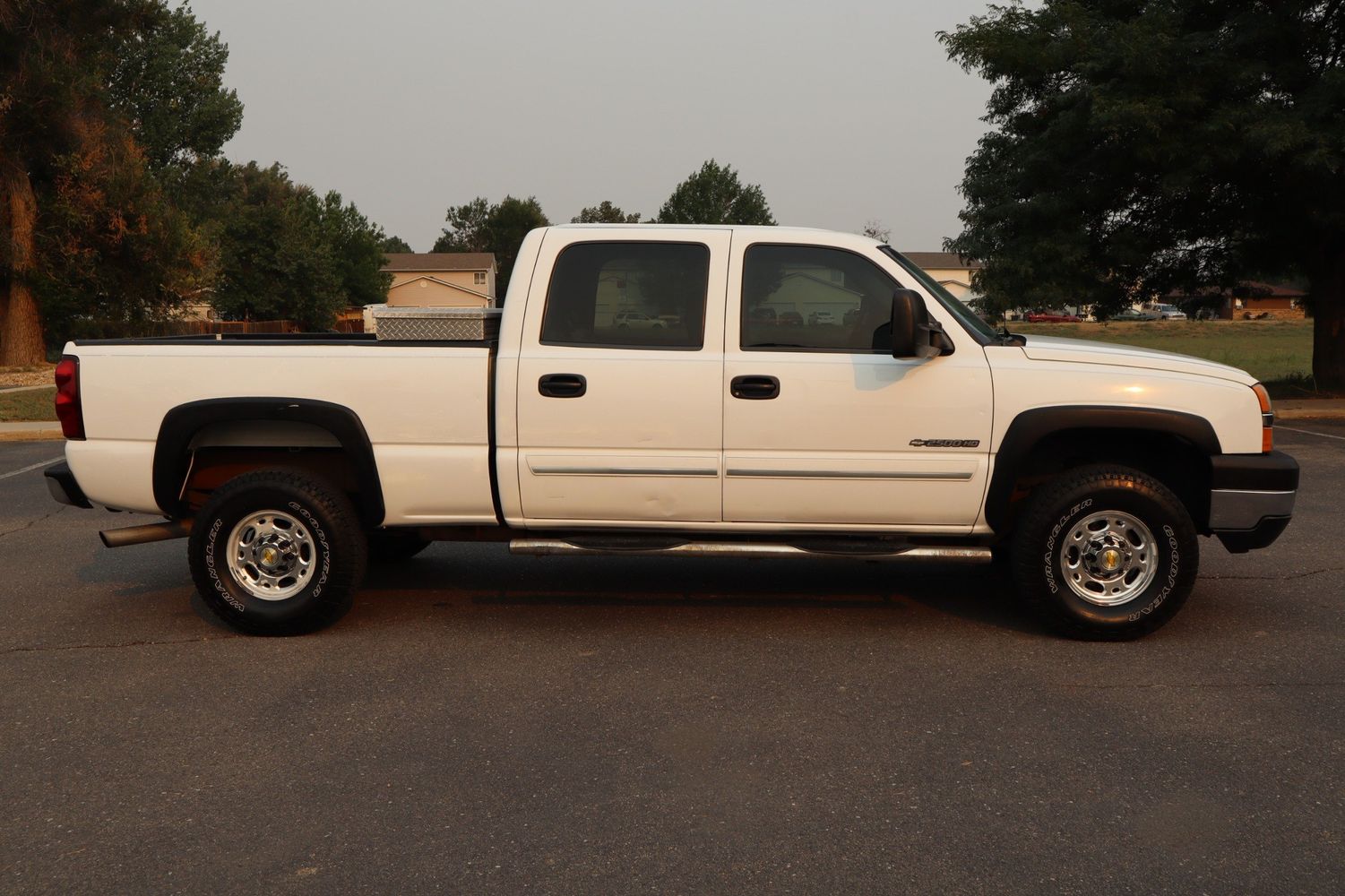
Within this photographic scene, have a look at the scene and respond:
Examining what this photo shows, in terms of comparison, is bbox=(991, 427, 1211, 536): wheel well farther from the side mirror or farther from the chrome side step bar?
the side mirror

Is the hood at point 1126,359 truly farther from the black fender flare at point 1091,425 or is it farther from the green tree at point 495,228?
the green tree at point 495,228

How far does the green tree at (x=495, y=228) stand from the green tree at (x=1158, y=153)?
10727 centimetres

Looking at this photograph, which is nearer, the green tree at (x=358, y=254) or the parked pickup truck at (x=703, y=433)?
the parked pickup truck at (x=703, y=433)

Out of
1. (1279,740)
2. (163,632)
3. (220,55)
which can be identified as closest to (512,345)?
(163,632)

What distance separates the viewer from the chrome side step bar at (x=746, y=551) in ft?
19.7

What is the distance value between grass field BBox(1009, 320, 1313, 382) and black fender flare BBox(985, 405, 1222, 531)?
17283mm

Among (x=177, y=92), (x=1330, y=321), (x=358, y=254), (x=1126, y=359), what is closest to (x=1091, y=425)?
(x=1126, y=359)

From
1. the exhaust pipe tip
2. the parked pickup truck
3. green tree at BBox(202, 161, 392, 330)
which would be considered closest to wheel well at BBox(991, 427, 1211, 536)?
the parked pickup truck

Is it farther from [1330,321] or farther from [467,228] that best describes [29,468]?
[467,228]

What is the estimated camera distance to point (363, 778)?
435cm

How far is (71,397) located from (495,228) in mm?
139559

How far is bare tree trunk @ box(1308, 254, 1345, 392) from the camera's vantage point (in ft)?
64.8

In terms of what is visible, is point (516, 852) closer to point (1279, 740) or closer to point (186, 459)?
point (1279, 740)

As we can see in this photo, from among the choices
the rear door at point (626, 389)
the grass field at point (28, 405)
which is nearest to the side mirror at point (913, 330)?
the rear door at point (626, 389)
